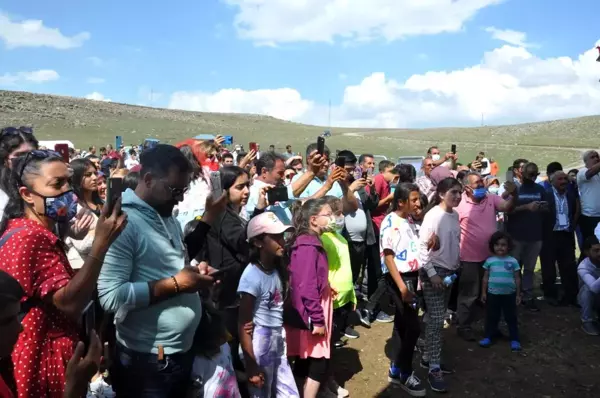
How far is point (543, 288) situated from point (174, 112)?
77.6 metres

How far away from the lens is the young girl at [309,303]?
4070 mm

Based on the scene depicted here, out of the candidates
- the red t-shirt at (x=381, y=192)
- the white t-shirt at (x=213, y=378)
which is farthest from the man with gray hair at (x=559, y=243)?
the white t-shirt at (x=213, y=378)

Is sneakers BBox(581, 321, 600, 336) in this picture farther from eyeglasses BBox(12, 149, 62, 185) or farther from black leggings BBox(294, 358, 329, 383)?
eyeglasses BBox(12, 149, 62, 185)

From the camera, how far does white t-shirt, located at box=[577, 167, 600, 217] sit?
24.1ft

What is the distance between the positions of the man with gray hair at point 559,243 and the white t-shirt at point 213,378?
6.14 meters

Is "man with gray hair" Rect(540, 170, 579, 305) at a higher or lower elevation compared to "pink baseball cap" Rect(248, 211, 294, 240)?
lower

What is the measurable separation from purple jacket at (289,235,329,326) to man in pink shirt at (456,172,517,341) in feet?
9.22

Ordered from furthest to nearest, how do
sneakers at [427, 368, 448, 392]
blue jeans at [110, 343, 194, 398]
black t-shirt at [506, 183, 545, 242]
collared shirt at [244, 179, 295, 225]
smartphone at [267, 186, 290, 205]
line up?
black t-shirt at [506, 183, 545, 242], sneakers at [427, 368, 448, 392], collared shirt at [244, 179, 295, 225], smartphone at [267, 186, 290, 205], blue jeans at [110, 343, 194, 398]

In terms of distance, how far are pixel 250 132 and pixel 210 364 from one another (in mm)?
63200

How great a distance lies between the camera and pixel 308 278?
4.09 m

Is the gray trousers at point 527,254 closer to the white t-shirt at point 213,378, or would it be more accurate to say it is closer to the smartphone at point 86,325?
the white t-shirt at point 213,378

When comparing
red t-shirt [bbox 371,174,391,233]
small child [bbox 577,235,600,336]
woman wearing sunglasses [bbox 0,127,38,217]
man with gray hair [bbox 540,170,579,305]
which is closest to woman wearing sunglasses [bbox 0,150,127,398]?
woman wearing sunglasses [bbox 0,127,38,217]

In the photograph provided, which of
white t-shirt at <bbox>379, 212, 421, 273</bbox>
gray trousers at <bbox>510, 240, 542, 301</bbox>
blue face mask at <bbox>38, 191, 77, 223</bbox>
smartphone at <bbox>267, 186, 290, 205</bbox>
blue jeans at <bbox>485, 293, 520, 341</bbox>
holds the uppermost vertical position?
blue face mask at <bbox>38, 191, 77, 223</bbox>

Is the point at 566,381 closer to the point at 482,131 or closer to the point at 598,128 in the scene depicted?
the point at 482,131
